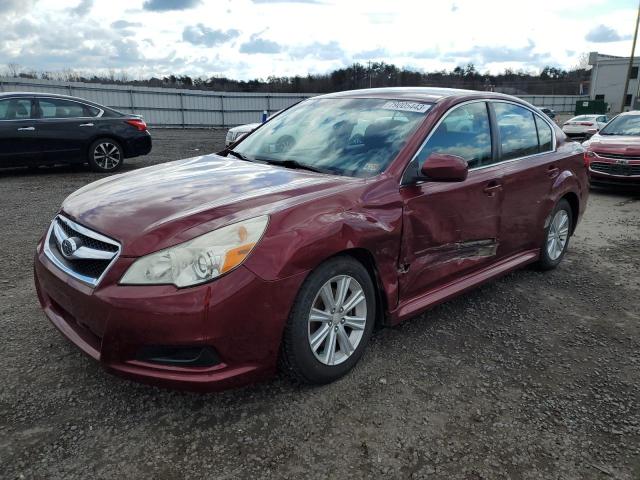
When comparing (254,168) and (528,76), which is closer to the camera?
(254,168)

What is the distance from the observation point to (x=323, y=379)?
281 cm

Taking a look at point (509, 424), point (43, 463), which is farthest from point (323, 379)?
point (43, 463)

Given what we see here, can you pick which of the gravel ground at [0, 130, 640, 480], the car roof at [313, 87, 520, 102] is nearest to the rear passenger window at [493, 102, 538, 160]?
the car roof at [313, 87, 520, 102]

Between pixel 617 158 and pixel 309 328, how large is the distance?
844cm

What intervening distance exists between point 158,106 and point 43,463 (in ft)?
80.7

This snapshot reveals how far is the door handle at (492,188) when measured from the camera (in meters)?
3.70

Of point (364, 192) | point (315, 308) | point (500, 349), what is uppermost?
point (364, 192)

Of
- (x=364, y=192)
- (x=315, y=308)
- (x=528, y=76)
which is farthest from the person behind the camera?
(x=528, y=76)

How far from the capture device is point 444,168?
9.91 ft

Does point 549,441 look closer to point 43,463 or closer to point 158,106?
point 43,463

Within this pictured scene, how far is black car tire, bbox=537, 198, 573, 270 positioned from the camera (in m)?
4.67

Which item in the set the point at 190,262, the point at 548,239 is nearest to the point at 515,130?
the point at 548,239

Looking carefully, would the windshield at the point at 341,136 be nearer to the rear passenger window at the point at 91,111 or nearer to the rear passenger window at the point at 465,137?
the rear passenger window at the point at 465,137

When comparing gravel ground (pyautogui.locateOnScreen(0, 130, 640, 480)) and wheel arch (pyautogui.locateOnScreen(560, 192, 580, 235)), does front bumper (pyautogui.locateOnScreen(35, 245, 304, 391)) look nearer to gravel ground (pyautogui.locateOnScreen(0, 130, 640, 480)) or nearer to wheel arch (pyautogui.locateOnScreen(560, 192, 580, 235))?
gravel ground (pyautogui.locateOnScreen(0, 130, 640, 480))
